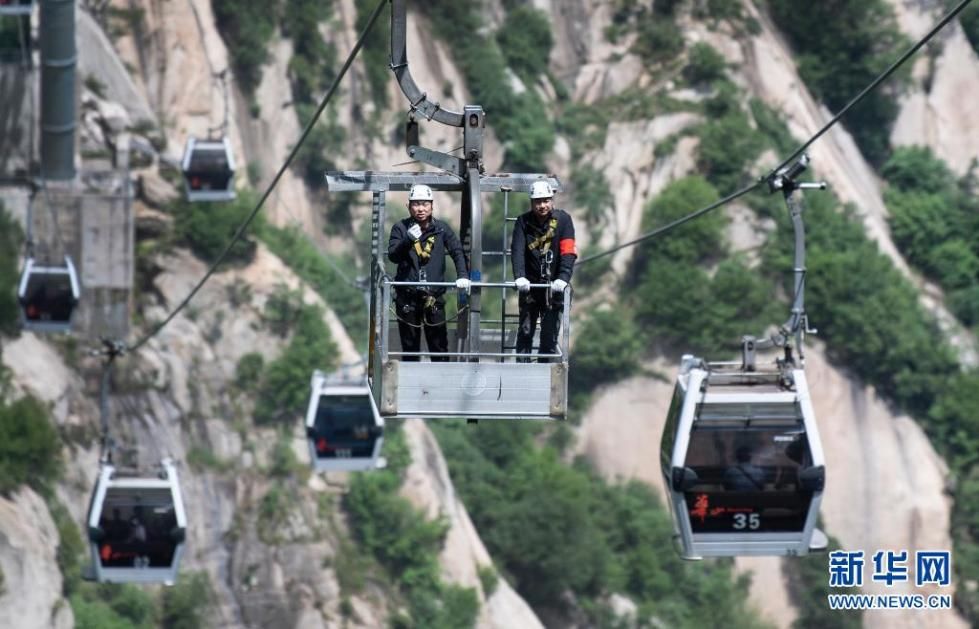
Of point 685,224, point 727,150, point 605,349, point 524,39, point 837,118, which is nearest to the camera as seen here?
point 837,118

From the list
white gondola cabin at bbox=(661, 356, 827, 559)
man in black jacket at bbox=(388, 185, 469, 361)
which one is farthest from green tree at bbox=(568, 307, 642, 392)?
man in black jacket at bbox=(388, 185, 469, 361)

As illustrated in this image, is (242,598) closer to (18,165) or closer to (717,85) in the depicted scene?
(18,165)

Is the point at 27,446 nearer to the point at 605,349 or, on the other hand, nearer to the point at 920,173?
the point at 605,349

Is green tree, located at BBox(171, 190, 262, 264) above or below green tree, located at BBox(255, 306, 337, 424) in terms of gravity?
above

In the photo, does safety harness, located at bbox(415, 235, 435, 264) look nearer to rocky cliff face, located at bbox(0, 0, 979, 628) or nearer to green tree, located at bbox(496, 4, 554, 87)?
rocky cliff face, located at bbox(0, 0, 979, 628)

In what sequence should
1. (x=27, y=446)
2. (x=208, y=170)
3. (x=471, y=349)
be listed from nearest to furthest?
(x=471, y=349) → (x=27, y=446) → (x=208, y=170)

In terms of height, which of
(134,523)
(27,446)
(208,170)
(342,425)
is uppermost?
(208,170)

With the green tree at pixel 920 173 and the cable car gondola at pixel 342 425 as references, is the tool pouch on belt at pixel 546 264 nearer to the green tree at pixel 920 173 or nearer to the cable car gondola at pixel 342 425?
the cable car gondola at pixel 342 425

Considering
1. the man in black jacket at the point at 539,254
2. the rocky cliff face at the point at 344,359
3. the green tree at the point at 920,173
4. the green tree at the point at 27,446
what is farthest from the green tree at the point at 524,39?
the man in black jacket at the point at 539,254

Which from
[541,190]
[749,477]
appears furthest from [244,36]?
[541,190]
